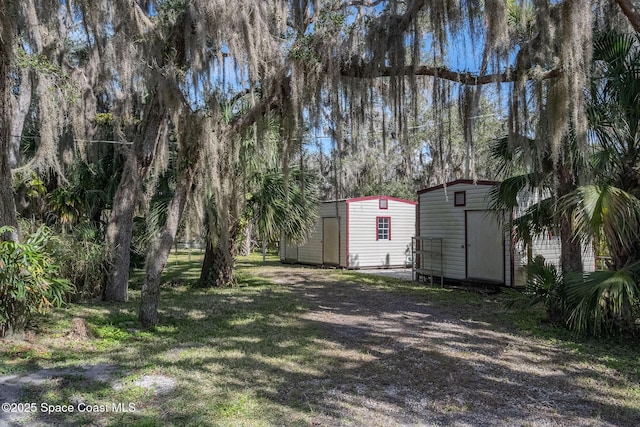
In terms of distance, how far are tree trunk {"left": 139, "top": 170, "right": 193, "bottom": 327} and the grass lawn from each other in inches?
9.3

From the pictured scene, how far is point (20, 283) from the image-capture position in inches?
179

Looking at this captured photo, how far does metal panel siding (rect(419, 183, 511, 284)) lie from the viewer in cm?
1050

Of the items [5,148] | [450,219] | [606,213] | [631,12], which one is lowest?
[606,213]

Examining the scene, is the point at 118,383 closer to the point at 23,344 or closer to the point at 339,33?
the point at 23,344

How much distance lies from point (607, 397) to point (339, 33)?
181 inches

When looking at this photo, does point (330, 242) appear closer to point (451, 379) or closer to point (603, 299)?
point (603, 299)

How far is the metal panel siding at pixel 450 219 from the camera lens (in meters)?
10.5

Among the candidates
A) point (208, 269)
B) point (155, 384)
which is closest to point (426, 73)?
point (155, 384)

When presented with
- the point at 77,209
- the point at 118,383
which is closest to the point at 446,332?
the point at 118,383

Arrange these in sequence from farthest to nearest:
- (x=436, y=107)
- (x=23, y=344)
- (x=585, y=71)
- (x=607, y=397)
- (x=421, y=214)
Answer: (x=421, y=214), (x=436, y=107), (x=585, y=71), (x=23, y=344), (x=607, y=397)

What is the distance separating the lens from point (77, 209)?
9273 mm

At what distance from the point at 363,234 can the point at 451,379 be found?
11052mm

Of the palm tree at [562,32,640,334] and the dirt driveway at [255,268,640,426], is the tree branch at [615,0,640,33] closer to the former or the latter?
the palm tree at [562,32,640,334]

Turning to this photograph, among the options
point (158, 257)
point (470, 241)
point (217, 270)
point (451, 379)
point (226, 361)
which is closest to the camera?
point (451, 379)
